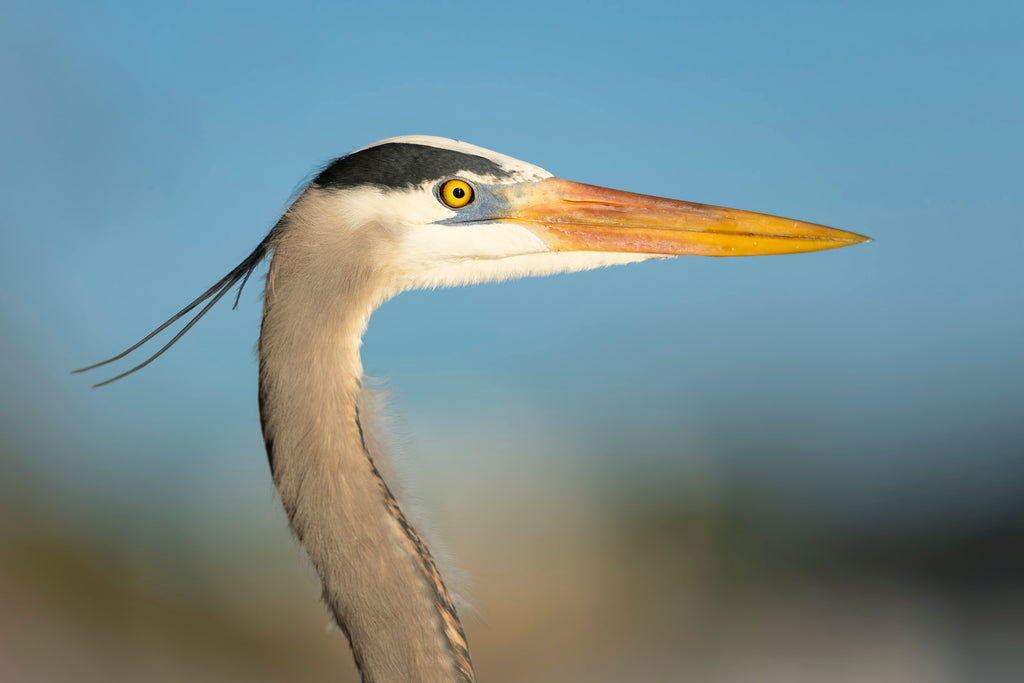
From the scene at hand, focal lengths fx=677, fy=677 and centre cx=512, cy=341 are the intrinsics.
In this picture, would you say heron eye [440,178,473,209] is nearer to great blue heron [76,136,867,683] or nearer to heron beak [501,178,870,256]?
great blue heron [76,136,867,683]

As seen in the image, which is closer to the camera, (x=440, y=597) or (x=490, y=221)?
(x=440, y=597)

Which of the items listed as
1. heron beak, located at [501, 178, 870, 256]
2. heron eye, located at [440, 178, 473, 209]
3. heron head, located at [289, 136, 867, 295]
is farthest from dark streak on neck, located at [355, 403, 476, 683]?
heron beak, located at [501, 178, 870, 256]

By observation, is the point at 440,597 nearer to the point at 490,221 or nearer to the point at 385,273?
the point at 385,273

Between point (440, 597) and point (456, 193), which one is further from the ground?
point (456, 193)

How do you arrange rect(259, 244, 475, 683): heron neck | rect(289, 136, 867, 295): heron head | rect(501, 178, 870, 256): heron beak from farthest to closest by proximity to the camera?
rect(501, 178, 870, 256): heron beak < rect(289, 136, 867, 295): heron head < rect(259, 244, 475, 683): heron neck

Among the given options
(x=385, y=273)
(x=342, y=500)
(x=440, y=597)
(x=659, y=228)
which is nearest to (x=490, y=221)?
(x=385, y=273)

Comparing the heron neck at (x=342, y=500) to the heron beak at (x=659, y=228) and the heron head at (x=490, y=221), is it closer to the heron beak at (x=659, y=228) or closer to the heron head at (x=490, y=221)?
the heron head at (x=490, y=221)

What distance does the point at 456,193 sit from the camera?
56.2 inches

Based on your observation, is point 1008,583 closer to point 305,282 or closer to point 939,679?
point 939,679

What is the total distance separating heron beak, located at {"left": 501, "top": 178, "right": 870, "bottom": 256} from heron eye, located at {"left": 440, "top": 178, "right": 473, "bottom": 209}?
0.17 m

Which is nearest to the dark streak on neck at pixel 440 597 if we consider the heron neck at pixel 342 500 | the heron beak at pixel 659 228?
the heron neck at pixel 342 500

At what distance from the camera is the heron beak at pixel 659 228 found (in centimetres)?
153

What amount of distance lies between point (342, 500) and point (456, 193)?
2.17 ft

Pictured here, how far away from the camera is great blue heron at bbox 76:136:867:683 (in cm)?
119
